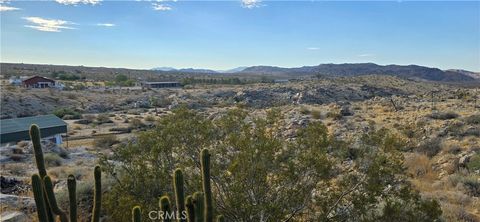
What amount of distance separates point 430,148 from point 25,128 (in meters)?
22.3

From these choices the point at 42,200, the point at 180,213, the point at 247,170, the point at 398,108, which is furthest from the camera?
the point at 398,108

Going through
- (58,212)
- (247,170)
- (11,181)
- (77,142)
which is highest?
(247,170)

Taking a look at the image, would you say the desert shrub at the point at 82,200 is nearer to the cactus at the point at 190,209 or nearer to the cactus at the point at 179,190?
the cactus at the point at 179,190

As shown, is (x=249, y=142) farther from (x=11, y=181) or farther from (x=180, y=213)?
(x=11, y=181)

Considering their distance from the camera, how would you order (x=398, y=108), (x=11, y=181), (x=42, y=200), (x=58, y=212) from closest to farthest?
(x=42, y=200) → (x=58, y=212) → (x=11, y=181) → (x=398, y=108)

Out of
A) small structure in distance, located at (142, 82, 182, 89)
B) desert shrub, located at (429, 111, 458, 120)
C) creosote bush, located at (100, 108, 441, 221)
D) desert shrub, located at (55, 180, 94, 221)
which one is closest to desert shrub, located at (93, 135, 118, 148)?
desert shrub, located at (55, 180, 94, 221)

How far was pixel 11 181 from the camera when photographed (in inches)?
535

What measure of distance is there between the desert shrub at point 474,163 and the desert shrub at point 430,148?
269cm

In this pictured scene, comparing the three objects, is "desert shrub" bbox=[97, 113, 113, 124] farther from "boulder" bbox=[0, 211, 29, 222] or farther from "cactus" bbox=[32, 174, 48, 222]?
"cactus" bbox=[32, 174, 48, 222]

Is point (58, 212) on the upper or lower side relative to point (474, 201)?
upper

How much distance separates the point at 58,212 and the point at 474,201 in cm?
1011

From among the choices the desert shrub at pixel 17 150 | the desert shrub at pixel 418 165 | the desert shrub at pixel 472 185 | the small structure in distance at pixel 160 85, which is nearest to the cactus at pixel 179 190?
the desert shrub at pixel 472 185

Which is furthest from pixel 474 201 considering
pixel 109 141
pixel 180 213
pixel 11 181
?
pixel 109 141

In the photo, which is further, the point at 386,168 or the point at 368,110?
the point at 368,110
